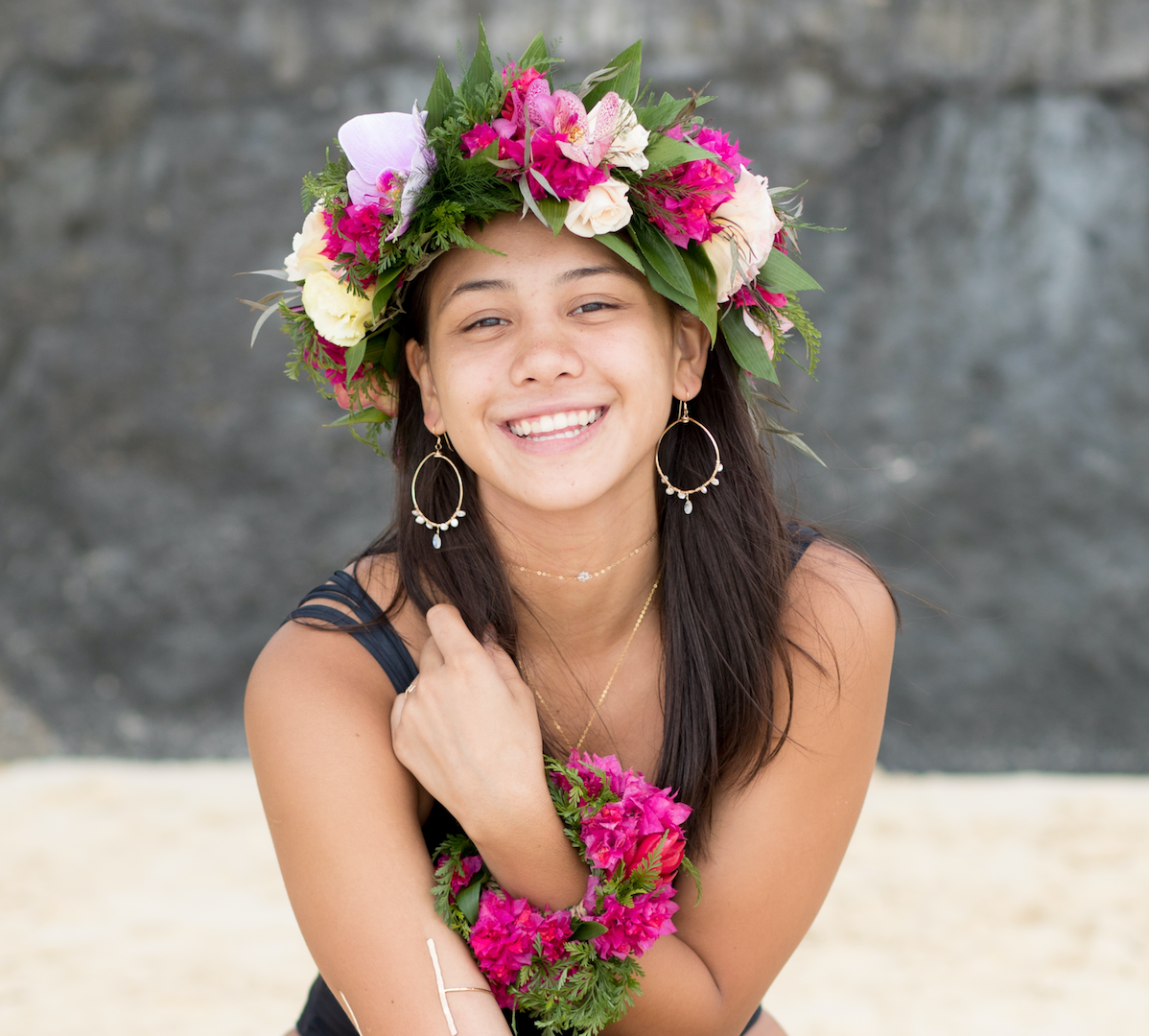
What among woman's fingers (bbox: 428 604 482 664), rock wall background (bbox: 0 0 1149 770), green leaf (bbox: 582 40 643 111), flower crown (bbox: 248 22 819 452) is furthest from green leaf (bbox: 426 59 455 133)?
rock wall background (bbox: 0 0 1149 770)

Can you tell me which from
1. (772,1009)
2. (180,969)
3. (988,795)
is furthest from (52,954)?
(988,795)

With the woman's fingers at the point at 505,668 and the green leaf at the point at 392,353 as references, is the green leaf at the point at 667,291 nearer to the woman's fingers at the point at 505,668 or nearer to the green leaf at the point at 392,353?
the green leaf at the point at 392,353

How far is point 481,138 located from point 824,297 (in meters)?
4.49

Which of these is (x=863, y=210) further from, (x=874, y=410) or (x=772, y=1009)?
(x=772, y=1009)

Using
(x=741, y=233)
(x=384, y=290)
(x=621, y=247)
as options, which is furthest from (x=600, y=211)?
(x=384, y=290)

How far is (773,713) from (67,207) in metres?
5.02

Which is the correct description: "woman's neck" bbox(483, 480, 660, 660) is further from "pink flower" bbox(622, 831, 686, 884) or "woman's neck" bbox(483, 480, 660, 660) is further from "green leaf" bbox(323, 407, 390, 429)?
"pink flower" bbox(622, 831, 686, 884)

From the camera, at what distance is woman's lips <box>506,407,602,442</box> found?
7.32ft

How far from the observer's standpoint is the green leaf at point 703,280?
2.26 meters

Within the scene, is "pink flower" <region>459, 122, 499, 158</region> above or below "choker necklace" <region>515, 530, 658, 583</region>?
above

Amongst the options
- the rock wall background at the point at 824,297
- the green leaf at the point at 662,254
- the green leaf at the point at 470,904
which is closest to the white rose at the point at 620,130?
the green leaf at the point at 662,254

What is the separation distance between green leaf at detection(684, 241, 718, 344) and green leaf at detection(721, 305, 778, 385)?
0.43ft

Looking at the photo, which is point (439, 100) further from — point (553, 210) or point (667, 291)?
point (667, 291)

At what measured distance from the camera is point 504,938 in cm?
207
